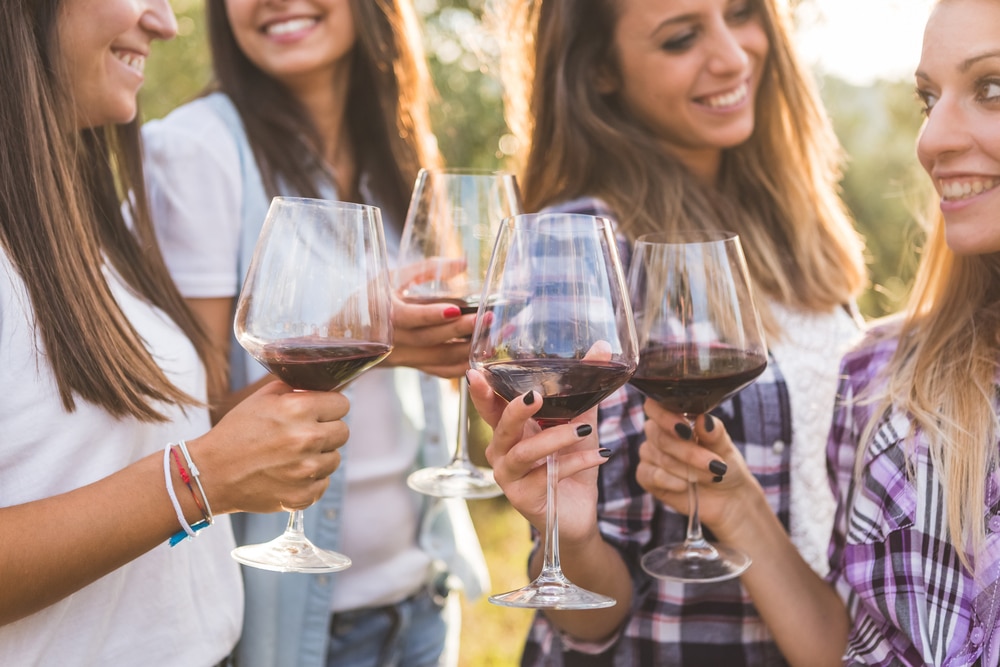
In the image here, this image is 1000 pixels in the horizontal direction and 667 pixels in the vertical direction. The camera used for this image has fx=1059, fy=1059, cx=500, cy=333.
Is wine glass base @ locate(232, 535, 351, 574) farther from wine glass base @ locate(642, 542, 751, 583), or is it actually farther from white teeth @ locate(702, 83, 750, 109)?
white teeth @ locate(702, 83, 750, 109)

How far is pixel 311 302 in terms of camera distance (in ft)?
5.73

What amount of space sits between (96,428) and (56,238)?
35 cm

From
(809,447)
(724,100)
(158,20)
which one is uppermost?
(158,20)

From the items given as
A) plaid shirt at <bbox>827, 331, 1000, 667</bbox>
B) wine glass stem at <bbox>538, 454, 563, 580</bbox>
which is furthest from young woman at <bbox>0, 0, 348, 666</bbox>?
plaid shirt at <bbox>827, 331, 1000, 667</bbox>

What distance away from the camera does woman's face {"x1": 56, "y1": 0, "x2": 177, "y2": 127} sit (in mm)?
2064

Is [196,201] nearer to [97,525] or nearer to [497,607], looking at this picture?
[97,525]

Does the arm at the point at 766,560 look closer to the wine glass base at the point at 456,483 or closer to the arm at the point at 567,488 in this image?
the arm at the point at 567,488

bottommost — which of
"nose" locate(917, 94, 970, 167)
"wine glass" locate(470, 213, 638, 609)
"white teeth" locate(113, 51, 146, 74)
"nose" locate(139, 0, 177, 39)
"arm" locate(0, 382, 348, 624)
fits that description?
"arm" locate(0, 382, 348, 624)

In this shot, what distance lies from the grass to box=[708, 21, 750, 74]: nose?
2.69 m

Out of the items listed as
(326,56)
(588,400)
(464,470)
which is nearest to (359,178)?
(326,56)

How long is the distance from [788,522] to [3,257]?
5.87ft

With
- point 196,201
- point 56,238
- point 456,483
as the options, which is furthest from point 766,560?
point 196,201

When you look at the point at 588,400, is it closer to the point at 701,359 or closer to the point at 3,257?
the point at 701,359

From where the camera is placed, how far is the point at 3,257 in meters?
1.82
